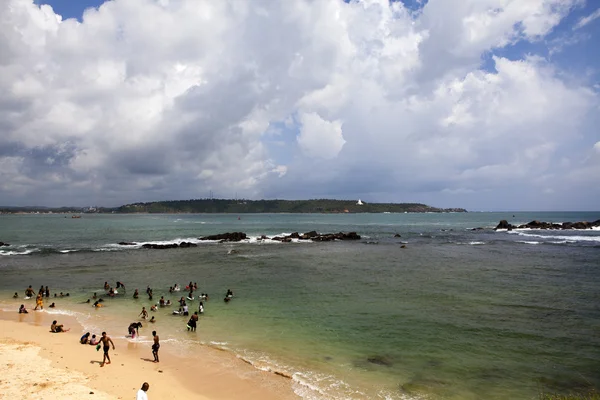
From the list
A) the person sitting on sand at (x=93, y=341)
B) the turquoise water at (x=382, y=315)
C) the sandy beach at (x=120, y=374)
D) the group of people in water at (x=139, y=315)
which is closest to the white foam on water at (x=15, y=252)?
the turquoise water at (x=382, y=315)

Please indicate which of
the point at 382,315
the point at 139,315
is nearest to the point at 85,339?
the point at 139,315

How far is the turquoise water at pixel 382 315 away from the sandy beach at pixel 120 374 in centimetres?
144

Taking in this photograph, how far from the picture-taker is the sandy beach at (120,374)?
14.8 meters

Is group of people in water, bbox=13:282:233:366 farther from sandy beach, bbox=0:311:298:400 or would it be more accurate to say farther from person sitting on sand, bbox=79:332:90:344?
sandy beach, bbox=0:311:298:400

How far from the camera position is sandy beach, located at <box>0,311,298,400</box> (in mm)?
14758

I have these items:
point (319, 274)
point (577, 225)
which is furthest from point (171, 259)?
point (577, 225)

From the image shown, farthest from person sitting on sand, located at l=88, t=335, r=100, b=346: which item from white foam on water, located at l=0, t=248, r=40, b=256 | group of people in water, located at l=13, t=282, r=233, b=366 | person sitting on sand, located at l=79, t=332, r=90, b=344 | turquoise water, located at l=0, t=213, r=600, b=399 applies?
white foam on water, located at l=0, t=248, r=40, b=256

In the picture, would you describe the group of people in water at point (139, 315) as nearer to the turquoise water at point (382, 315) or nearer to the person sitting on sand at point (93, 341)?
the person sitting on sand at point (93, 341)

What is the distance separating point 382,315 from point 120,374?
16.4 metres

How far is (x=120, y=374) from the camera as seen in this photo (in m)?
16.6

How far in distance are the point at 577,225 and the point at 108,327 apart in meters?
128

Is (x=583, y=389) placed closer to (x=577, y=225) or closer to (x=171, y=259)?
(x=171, y=259)

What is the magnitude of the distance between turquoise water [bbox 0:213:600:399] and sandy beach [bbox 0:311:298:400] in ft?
4.73

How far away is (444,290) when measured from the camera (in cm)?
3306
